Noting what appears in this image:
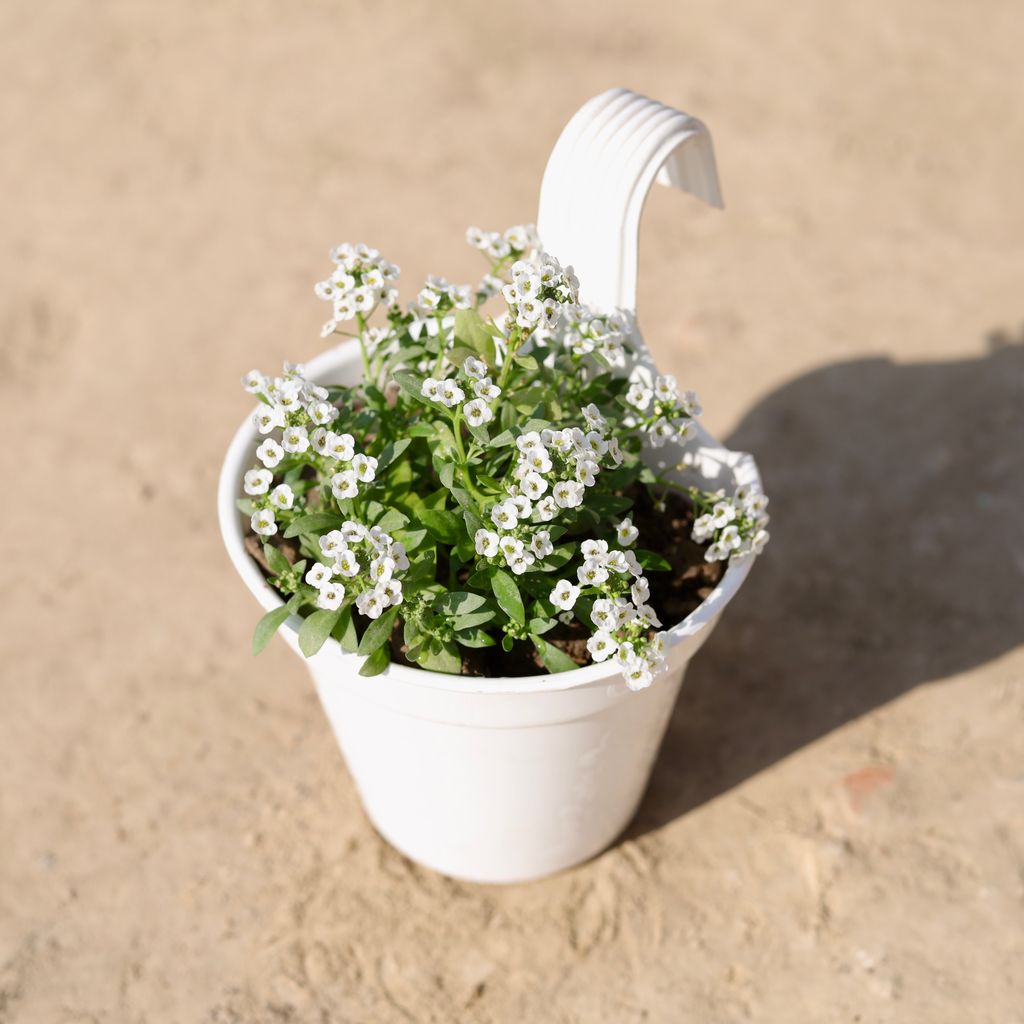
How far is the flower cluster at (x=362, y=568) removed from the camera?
171cm

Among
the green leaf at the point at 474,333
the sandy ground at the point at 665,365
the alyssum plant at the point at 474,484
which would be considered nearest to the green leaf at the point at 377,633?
the alyssum plant at the point at 474,484

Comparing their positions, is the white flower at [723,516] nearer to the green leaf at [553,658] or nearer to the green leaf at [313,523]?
the green leaf at [553,658]

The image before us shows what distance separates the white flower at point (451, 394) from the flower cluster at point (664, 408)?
34cm

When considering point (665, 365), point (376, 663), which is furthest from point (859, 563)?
point (376, 663)

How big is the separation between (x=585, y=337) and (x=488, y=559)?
0.40 meters

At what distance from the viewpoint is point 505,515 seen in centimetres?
175

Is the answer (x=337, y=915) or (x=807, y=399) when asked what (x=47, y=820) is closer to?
(x=337, y=915)

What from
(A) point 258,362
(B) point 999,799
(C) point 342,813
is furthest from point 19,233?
(B) point 999,799

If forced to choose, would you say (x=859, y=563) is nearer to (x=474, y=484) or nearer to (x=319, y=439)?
(x=474, y=484)

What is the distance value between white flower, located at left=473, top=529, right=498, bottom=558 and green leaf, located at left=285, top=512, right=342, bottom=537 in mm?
247

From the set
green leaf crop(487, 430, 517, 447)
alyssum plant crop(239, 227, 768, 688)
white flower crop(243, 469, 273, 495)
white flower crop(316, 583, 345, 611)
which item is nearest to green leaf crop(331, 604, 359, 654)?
alyssum plant crop(239, 227, 768, 688)

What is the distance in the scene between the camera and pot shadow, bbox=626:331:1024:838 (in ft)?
9.21

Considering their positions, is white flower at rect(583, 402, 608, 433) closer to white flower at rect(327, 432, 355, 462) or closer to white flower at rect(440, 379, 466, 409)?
white flower at rect(440, 379, 466, 409)

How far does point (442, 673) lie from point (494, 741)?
0.71ft
